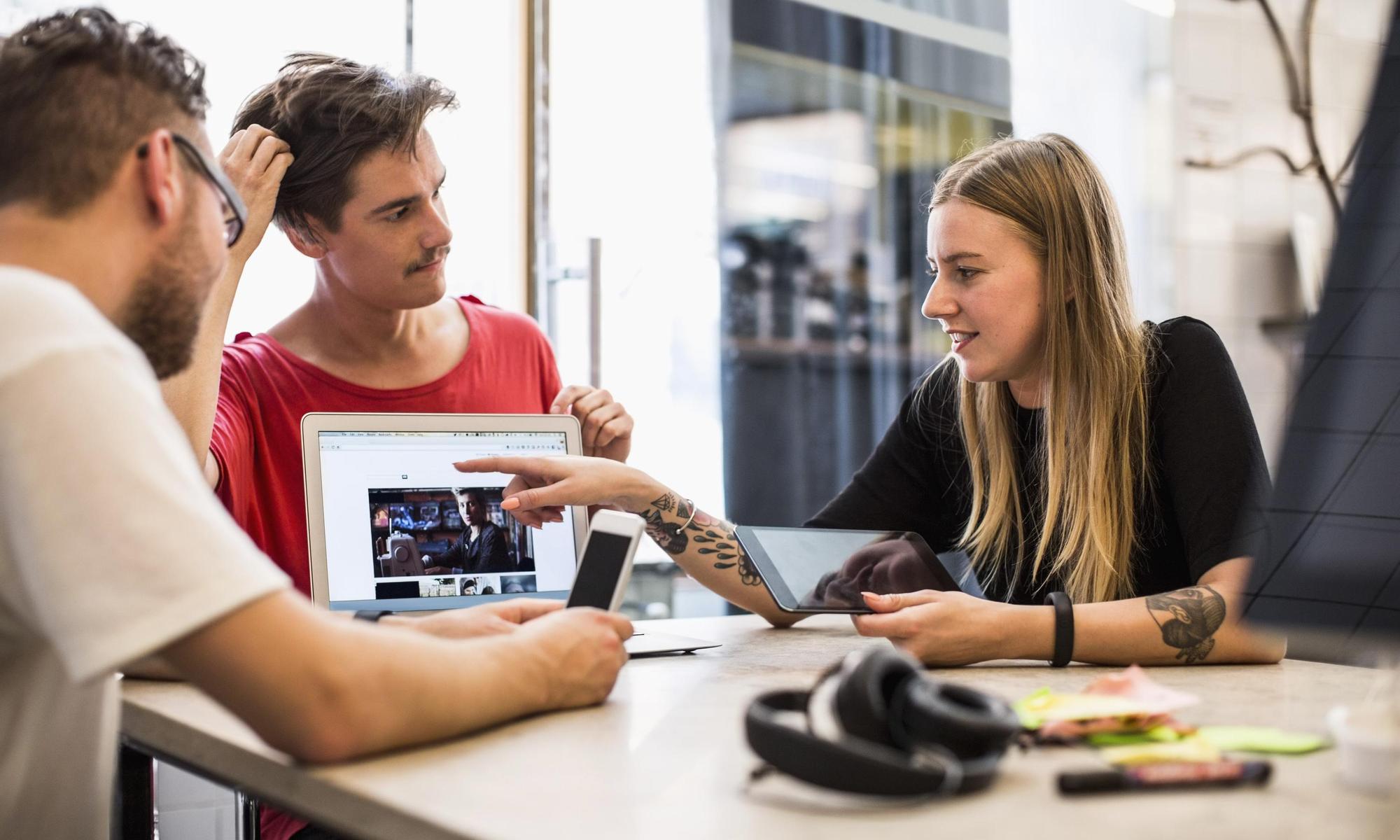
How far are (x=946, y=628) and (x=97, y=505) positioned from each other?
0.75 m

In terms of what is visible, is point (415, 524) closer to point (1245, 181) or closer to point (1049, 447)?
point (1049, 447)

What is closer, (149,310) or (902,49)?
(149,310)

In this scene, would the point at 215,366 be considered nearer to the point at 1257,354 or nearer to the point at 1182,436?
the point at 1182,436

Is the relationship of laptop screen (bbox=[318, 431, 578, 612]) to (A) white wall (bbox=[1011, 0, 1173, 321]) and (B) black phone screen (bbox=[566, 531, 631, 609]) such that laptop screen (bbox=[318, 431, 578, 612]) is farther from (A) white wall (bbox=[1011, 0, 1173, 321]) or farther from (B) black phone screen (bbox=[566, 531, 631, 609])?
(A) white wall (bbox=[1011, 0, 1173, 321])

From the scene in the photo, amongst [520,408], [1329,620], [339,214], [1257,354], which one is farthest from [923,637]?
[1257,354]

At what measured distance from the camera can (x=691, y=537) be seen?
1.52 m

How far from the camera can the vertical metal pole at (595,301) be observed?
2.84 m

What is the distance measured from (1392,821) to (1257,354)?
7.87 feet

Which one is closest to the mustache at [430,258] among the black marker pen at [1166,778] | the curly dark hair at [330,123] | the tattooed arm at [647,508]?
the curly dark hair at [330,123]

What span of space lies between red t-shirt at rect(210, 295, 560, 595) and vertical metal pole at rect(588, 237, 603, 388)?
3.54 ft

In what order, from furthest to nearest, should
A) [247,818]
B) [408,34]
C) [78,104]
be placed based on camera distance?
1. [408,34]
2. [247,818]
3. [78,104]

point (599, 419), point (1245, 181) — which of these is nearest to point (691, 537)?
point (599, 419)

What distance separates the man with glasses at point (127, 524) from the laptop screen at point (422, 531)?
0.32 metres

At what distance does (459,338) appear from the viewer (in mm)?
1774
